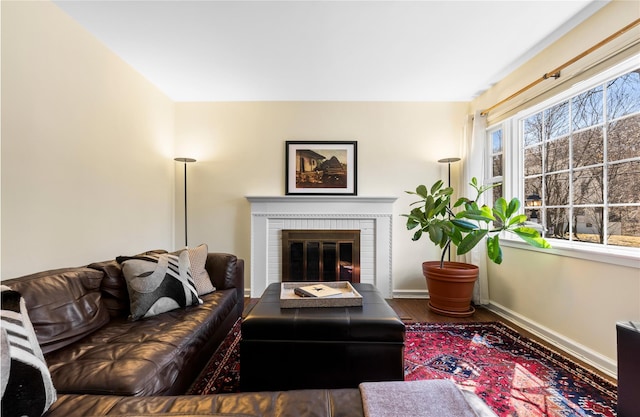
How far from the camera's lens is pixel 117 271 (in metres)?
1.71

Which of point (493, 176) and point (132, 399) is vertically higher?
point (493, 176)

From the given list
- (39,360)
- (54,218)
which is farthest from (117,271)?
(39,360)

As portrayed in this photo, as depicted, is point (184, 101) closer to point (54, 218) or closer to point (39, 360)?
point (54, 218)

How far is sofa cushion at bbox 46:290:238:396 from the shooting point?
3.32 ft

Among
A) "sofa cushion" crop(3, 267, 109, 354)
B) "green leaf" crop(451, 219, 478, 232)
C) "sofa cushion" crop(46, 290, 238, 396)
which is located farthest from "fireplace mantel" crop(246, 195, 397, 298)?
"sofa cushion" crop(3, 267, 109, 354)

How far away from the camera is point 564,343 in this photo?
1974mm

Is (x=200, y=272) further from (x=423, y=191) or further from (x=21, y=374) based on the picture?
(x=423, y=191)

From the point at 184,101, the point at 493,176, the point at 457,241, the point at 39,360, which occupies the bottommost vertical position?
the point at 39,360

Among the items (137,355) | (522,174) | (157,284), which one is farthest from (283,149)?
(522,174)

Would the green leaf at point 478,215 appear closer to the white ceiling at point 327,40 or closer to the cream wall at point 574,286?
the cream wall at point 574,286

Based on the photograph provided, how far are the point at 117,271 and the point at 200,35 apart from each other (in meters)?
1.92

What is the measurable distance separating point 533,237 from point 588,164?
0.68 metres

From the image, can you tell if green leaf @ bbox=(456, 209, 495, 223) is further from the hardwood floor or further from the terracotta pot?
the hardwood floor

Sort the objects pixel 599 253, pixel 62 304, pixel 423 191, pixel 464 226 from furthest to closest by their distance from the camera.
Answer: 1. pixel 423 191
2. pixel 464 226
3. pixel 599 253
4. pixel 62 304
